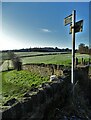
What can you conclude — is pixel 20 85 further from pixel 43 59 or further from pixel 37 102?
pixel 43 59

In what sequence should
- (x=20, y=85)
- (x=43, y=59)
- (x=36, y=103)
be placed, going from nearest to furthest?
(x=36, y=103), (x=20, y=85), (x=43, y=59)

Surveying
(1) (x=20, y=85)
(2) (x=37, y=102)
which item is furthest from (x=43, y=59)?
(2) (x=37, y=102)

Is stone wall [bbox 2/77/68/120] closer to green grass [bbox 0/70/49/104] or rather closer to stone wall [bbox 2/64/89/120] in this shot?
stone wall [bbox 2/64/89/120]

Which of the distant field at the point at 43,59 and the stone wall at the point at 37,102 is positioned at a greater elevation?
the distant field at the point at 43,59

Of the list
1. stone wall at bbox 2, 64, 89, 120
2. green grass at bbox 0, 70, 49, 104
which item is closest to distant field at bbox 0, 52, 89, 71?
green grass at bbox 0, 70, 49, 104

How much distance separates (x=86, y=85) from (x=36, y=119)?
23.3ft

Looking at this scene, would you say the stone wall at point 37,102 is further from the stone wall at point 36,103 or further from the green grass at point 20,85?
the green grass at point 20,85

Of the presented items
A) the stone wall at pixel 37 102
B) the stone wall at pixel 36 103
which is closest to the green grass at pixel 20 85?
the stone wall at pixel 37 102

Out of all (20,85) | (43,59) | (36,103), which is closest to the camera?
(36,103)

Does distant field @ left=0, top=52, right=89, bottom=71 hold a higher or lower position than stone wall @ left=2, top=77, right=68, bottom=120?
higher

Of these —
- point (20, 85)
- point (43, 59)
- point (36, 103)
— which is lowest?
point (20, 85)

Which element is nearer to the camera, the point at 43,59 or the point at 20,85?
the point at 20,85

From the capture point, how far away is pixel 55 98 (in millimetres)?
7574

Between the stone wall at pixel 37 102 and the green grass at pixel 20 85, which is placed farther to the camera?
the green grass at pixel 20 85
